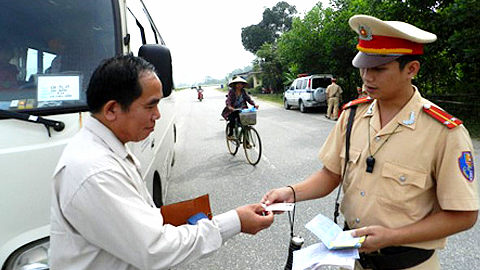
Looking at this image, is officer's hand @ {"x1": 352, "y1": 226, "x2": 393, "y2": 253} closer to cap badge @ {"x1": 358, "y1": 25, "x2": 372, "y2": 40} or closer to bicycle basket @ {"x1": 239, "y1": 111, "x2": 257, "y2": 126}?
cap badge @ {"x1": 358, "y1": 25, "x2": 372, "y2": 40}

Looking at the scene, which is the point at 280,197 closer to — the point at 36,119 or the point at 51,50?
the point at 36,119

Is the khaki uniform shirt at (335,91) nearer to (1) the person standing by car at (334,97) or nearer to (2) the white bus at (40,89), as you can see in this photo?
(1) the person standing by car at (334,97)

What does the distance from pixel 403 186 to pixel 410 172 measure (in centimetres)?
6

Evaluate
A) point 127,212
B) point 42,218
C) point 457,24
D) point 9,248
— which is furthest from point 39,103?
point 457,24

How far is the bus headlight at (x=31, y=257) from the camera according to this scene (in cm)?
145

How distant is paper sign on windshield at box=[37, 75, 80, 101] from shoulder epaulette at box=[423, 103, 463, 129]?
1816 millimetres

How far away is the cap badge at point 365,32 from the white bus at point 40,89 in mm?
1201

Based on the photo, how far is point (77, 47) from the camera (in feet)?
6.15

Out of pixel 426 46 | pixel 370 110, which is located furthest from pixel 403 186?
pixel 426 46

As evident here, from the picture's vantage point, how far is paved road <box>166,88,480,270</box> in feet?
9.37

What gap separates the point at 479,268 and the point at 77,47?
3.56 m

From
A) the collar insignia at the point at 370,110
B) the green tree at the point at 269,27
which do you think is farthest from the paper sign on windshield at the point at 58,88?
the green tree at the point at 269,27

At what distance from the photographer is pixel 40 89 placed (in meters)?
1.71

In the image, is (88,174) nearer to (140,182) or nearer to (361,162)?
(140,182)
